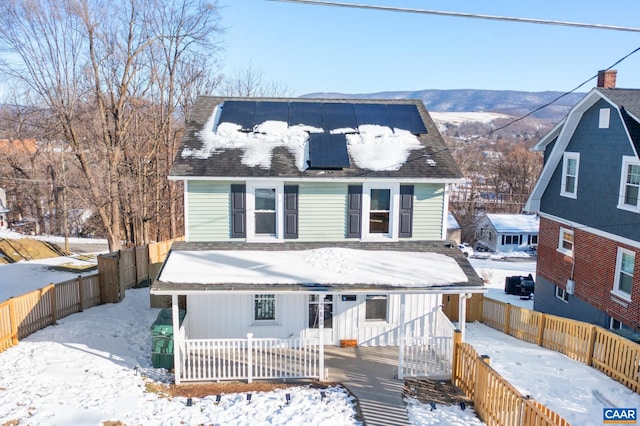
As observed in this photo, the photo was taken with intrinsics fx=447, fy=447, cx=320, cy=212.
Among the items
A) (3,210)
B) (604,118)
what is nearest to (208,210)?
(604,118)

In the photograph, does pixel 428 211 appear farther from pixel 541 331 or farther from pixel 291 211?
pixel 541 331

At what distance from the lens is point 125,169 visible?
25.8 m

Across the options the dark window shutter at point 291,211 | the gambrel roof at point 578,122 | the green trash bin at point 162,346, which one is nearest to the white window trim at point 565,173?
the gambrel roof at point 578,122

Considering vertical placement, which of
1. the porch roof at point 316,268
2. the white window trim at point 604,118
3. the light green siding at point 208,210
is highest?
the white window trim at point 604,118

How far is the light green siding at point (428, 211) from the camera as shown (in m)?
13.2

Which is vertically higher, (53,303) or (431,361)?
(53,303)

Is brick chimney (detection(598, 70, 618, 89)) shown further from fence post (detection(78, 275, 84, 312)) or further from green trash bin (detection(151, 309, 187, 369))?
fence post (detection(78, 275, 84, 312))

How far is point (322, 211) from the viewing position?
13.1 m

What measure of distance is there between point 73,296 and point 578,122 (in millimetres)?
18841

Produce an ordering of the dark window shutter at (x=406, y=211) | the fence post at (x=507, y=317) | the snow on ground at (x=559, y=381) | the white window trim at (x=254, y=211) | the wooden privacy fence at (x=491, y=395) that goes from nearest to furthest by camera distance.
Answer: the wooden privacy fence at (x=491, y=395) < the snow on ground at (x=559, y=381) < the white window trim at (x=254, y=211) < the dark window shutter at (x=406, y=211) < the fence post at (x=507, y=317)

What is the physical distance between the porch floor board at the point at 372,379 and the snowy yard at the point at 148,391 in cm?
31

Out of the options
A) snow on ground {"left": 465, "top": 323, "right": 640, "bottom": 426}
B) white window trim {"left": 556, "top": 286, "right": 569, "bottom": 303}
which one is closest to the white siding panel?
snow on ground {"left": 465, "top": 323, "right": 640, "bottom": 426}

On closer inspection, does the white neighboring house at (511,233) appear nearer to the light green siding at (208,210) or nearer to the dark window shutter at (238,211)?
the dark window shutter at (238,211)

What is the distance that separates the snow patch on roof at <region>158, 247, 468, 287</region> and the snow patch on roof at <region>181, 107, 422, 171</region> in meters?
2.59
